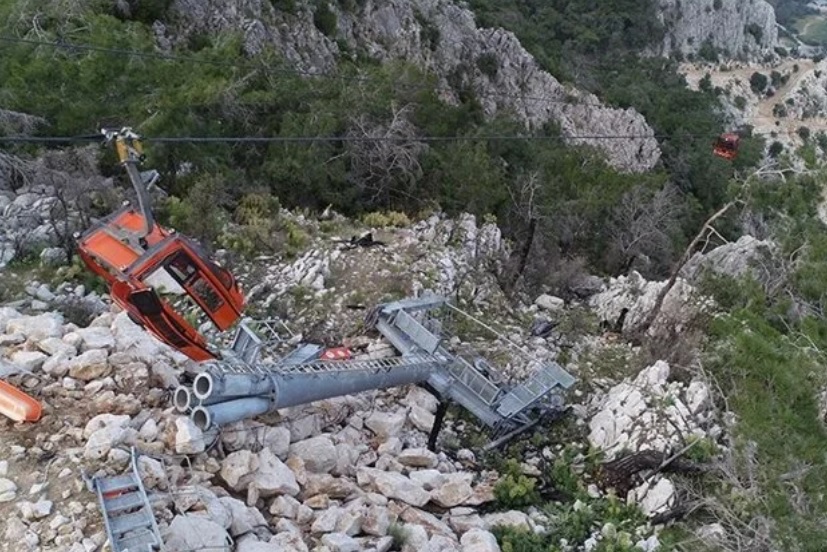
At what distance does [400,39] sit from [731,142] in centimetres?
1979

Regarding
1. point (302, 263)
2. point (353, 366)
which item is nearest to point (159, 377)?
point (353, 366)

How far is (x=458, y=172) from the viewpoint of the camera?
14.4m

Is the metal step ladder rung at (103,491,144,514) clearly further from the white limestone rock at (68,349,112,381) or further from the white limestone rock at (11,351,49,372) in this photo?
the white limestone rock at (11,351,49,372)

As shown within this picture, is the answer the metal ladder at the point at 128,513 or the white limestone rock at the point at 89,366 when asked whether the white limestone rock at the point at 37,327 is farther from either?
the metal ladder at the point at 128,513

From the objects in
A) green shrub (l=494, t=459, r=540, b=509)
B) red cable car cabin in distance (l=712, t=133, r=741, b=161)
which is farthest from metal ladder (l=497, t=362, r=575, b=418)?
red cable car cabin in distance (l=712, t=133, r=741, b=161)

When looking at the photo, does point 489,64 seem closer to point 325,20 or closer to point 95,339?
point 325,20

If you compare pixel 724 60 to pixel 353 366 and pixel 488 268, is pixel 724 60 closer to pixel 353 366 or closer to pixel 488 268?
pixel 488 268

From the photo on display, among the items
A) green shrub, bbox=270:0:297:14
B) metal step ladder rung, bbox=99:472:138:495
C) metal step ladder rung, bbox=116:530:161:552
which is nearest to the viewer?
metal step ladder rung, bbox=116:530:161:552

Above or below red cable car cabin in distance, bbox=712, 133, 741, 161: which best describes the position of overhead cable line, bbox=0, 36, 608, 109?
below

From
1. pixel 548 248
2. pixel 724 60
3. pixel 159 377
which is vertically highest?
pixel 159 377

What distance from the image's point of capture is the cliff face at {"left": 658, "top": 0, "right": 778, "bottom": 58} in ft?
208

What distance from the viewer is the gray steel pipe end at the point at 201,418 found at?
562 centimetres

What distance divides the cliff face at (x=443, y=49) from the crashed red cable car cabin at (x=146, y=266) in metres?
13.0

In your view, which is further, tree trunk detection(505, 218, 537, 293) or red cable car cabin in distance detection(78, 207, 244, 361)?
tree trunk detection(505, 218, 537, 293)
